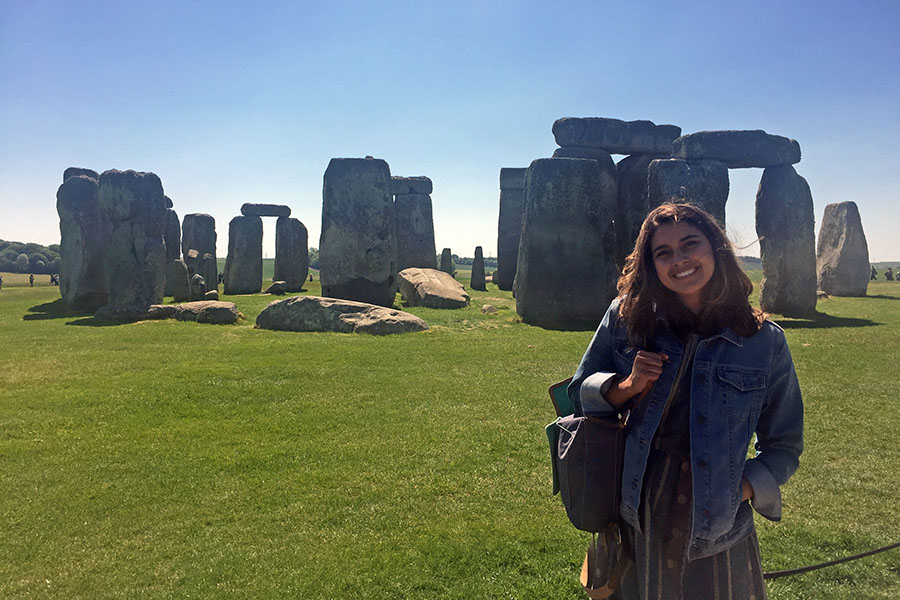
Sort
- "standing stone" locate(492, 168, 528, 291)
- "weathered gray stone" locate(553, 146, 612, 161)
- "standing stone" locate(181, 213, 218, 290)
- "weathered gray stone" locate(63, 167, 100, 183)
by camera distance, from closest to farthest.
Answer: "weathered gray stone" locate(553, 146, 612, 161) < "weathered gray stone" locate(63, 167, 100, 183) < "standing stone" locate(492, 168, 528, 291) < "standing stone" locate(181, 213, 218, 290)

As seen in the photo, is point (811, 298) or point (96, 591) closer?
point (96, 591)

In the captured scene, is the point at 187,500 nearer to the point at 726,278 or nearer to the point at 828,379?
the point at 726,278

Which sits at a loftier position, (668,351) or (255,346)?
(668,351)

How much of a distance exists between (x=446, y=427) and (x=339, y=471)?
3.63 ft

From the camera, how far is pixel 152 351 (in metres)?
7.60

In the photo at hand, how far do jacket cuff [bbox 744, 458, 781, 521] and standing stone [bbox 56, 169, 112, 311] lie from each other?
1525 centimetres

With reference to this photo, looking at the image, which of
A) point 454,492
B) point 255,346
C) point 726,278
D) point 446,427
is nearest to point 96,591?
point 454,492

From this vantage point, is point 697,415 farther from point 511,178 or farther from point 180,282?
point 511,178

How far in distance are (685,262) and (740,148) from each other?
1082 centimetres

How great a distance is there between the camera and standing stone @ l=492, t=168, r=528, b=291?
797 inches

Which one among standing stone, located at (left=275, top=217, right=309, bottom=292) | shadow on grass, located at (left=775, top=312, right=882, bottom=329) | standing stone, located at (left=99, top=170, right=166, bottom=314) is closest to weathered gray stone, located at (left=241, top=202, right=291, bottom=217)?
standing stone, located at (left=275, top=217, right=309, bottom=292)

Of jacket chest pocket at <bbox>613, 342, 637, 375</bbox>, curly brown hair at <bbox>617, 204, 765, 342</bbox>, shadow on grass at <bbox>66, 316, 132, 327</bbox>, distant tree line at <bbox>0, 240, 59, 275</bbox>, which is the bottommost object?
shadow on grass at <bbox>66, 316, 132, 327</bbox>

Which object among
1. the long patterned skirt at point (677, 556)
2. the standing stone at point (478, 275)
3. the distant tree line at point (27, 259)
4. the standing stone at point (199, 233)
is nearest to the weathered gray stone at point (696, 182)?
the long patterned skirt at point (677, 556)

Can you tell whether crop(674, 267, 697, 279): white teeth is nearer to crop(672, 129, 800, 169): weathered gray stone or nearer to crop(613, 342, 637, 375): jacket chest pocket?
crop(613, 342, 637, 375): jacket chest pocket
